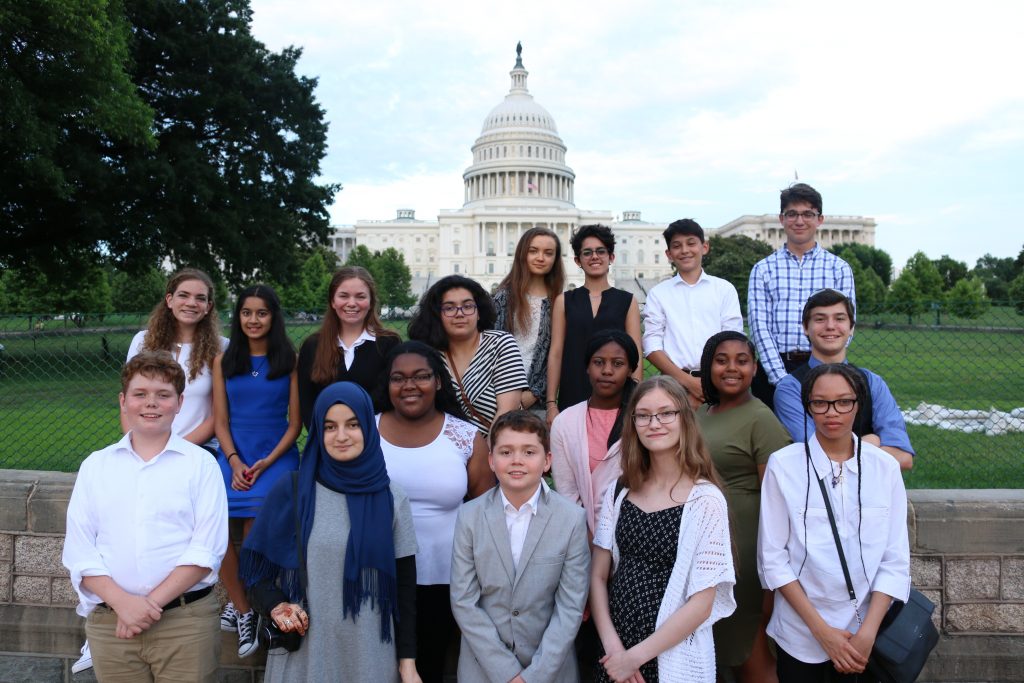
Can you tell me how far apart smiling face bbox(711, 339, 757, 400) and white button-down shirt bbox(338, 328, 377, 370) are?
1.80m

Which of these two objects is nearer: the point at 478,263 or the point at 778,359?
the point at 778,359

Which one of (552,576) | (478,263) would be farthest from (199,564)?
(478,263)

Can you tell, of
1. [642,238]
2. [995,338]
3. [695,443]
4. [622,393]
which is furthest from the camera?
[642,238]

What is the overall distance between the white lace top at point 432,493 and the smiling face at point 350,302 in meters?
0.95

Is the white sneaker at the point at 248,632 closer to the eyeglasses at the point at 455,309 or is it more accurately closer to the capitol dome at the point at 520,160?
the eyeglasses at the point at 455,309

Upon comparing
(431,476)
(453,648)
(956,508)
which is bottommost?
(453,648)

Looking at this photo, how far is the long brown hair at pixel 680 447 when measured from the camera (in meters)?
2.97

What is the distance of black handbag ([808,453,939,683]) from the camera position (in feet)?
9.32

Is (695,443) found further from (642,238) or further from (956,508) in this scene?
(642,238)

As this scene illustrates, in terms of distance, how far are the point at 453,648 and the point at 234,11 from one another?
72.7ft

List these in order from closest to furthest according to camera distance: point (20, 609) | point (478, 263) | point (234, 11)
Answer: point (20, 609) < point (234, 11) < point (478, 263)

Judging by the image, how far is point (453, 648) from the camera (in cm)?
391

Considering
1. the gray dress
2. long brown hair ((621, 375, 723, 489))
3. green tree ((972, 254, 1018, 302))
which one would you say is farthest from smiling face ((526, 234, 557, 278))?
green tree ((972, 254, 1018, 302))

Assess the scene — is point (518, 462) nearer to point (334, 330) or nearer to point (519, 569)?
point (519, 569)
